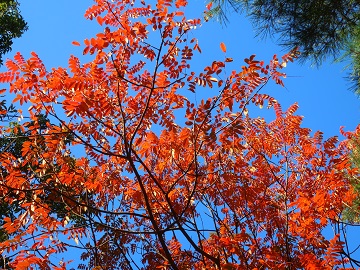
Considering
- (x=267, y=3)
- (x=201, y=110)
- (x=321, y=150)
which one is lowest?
(x=201, y=110)

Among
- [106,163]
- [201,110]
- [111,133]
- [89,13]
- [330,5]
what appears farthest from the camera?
[330,5]

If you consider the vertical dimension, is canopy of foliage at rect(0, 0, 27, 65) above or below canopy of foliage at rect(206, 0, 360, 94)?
above

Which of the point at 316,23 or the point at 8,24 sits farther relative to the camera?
the point at 8,24

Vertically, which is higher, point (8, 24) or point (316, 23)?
point (8, 24)

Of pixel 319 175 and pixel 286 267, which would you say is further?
pixel 319 175

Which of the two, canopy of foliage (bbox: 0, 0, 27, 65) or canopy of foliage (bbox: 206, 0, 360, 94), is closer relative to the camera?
canopy of foliage (bbox: 206, 0, 360, 94)

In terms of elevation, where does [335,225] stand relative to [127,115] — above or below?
below

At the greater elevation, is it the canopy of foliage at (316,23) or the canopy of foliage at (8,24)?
the canopy of foliage at (8,24)

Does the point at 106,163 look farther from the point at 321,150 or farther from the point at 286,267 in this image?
the point at 321,150

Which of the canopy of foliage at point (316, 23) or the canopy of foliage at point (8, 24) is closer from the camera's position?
the canopy of foliage at point (316, 23)

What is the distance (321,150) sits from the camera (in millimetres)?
7871

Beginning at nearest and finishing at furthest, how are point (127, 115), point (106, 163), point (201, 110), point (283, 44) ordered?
1. point (201, 110)
2. point (127, 115)
3. point (106, 163)
4. point (283, 44)

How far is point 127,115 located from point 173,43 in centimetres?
130

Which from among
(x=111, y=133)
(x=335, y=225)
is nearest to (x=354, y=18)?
(x=335, y=225)
